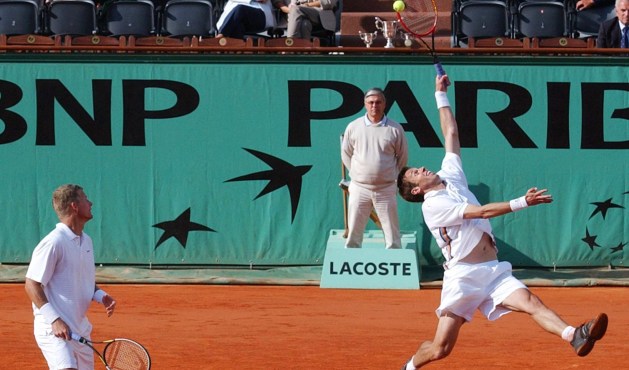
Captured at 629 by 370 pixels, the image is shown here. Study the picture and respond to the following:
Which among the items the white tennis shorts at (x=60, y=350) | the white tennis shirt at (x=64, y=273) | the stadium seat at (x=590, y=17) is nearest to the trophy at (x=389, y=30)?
the stadium seat at (x=590, y=17)

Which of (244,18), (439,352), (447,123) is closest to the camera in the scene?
(439,352)

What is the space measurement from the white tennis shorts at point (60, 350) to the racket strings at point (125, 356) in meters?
0.14

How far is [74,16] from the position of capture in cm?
1673

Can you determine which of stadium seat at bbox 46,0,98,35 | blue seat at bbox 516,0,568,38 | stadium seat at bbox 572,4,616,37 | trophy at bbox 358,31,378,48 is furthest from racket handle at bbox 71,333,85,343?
stadium seat at bbox 572,4,616,37

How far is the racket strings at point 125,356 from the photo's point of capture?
7054 mm

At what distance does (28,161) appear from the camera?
14.4 m

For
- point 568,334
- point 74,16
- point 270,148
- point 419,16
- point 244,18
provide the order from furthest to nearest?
point 419,16 → point 74,16 → point 244,18 → point 270,148 → point 568,334

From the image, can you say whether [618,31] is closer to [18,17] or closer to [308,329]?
[308,329]

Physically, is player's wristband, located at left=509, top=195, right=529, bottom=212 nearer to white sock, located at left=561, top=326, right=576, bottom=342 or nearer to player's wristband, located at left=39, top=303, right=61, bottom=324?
white sock, located at left=561, top=326, right=576, bottom=342

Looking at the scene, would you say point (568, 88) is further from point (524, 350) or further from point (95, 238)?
point (95, 238)

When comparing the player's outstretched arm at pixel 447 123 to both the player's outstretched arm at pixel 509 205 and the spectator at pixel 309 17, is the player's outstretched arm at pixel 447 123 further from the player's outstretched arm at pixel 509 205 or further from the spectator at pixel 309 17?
the spectator at pixel 309 17

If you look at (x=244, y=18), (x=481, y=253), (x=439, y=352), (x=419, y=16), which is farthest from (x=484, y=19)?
(x=439, y=352)

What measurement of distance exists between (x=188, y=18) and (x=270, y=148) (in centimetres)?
332

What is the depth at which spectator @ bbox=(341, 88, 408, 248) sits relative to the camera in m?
13.1
